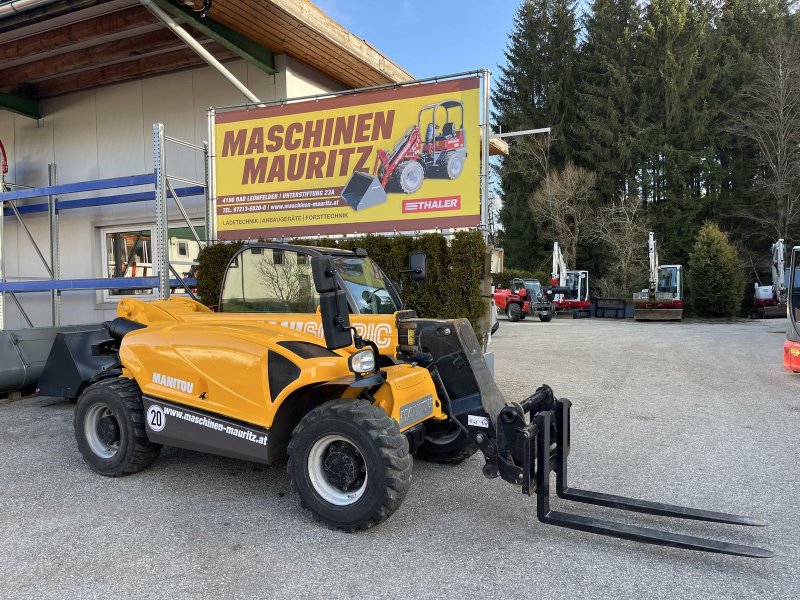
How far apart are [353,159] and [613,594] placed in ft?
21.3

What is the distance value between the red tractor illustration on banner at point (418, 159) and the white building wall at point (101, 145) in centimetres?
284

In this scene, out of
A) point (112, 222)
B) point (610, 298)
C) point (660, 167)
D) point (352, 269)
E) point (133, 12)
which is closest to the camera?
point (352, 269)

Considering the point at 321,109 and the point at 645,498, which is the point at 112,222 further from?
the point at 645,498

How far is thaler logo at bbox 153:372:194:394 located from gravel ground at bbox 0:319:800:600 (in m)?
0.80

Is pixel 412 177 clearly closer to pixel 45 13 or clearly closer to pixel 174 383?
pixel 174 383

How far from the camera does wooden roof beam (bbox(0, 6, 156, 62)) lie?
866 cm

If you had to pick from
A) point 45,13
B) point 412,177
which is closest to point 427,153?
point 412,177

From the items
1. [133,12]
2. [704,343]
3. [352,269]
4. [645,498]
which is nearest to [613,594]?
[645,498]

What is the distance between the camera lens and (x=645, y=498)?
395cm

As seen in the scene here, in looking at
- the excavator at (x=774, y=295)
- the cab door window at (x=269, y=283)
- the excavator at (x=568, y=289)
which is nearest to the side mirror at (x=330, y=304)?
the cab door window at (x=269, y=283)

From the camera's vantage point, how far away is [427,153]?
296 inches

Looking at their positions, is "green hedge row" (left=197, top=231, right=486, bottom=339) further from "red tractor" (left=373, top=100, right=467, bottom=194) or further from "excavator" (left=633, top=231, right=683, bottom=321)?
"excavator" (left=633, top=231, right=683, bottom=321)

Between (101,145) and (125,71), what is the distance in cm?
168

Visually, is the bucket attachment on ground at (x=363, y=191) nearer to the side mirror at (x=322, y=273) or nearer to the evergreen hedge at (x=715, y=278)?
the side mirror at (x=322, y=273)
